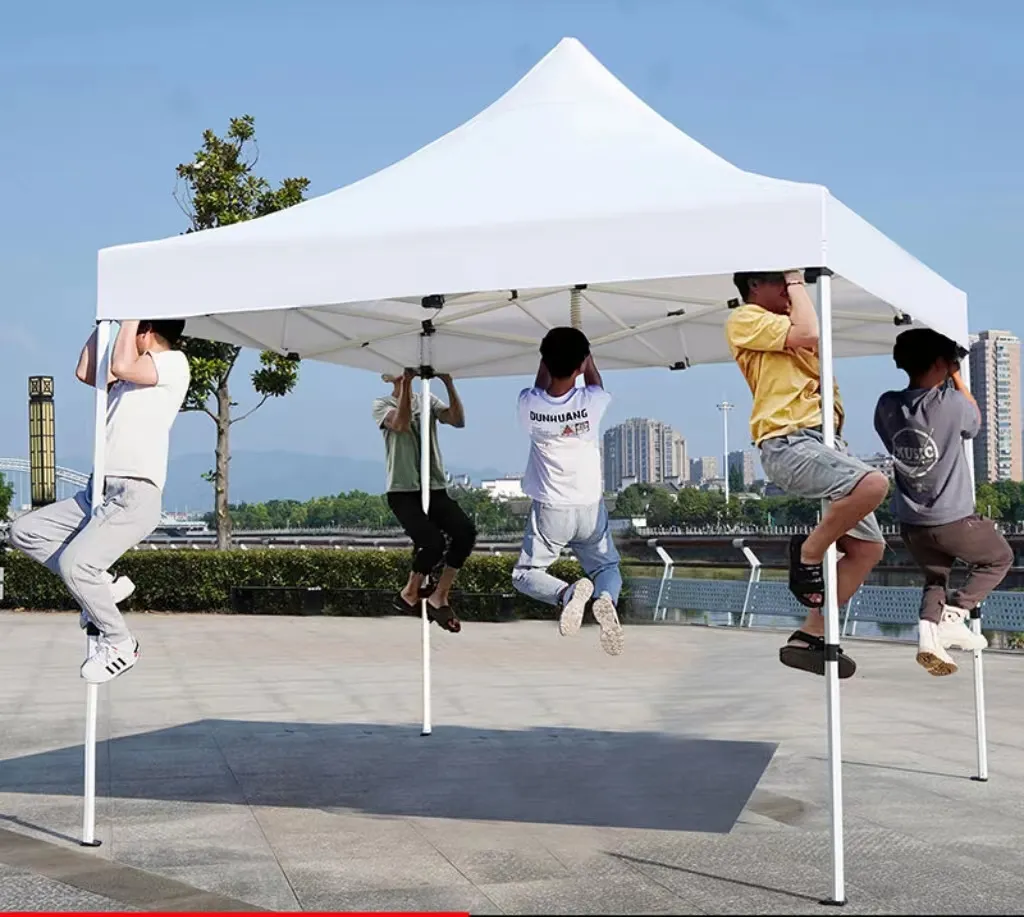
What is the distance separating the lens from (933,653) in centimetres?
652

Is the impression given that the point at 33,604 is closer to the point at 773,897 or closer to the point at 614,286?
the point at 614,286

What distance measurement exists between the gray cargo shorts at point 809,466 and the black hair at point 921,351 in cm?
143

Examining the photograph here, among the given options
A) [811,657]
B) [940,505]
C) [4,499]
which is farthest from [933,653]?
[4,499]

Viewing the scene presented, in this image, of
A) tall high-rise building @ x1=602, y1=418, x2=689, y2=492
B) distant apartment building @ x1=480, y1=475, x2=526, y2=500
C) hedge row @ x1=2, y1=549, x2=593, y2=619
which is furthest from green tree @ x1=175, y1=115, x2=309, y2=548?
tall high-rise building @ x1=602, y1=418, x2=689, y2=492

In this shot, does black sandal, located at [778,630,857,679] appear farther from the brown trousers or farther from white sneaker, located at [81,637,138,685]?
white sneaker, located at [81,637,138,685]

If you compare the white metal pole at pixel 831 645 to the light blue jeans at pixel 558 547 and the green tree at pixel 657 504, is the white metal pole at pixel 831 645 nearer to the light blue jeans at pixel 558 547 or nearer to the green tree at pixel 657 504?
the light blue jeans at pixel 558 547

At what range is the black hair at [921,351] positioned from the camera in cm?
715

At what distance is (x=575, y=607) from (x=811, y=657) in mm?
1157

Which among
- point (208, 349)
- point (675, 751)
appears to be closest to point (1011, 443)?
point (208, 349)

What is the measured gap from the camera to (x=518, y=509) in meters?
8.59

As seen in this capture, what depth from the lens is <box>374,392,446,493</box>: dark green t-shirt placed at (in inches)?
362

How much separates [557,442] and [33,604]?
61.6 feet

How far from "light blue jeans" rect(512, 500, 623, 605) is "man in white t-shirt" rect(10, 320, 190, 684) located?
5.97 feet

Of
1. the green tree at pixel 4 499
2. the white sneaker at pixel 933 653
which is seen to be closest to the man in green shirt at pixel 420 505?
the white sneaker at pixel 933 653
